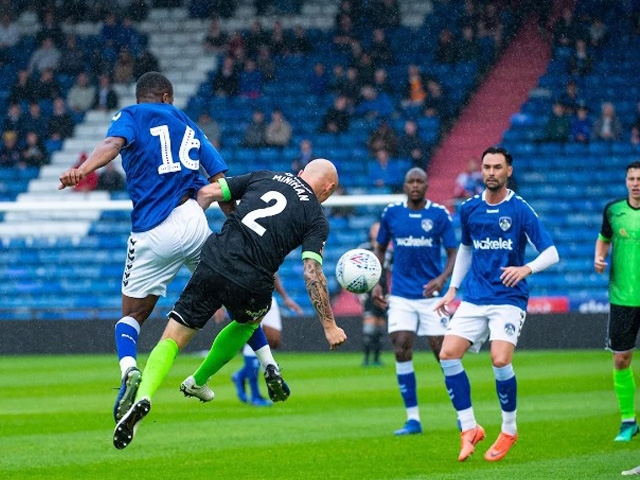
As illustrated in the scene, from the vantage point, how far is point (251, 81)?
29750mm

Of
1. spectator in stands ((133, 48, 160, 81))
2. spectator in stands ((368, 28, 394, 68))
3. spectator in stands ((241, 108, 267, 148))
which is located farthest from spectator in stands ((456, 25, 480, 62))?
spectator in stands ((133, 48, 160, 81))

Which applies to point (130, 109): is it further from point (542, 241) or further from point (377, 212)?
point (377, 212)

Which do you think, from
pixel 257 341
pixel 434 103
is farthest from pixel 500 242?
pixel 434 103

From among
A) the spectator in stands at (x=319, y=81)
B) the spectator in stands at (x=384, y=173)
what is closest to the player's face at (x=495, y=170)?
the spectator in stands at (x=384, y=173)

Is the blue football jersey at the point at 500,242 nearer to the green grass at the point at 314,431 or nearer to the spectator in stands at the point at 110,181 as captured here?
the green grass at the point at 314,431

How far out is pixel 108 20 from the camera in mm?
30953

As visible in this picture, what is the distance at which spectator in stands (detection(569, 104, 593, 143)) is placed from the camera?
88.9 ft

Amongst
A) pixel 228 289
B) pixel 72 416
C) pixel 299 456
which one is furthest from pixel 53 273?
pixel 228 289

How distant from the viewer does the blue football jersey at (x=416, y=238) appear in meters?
12.5

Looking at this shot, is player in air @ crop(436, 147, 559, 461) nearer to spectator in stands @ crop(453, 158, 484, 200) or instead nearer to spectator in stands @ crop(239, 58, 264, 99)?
spectator in stands @ crop(453, 158, 484, 200)

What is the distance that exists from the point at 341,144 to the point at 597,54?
6432 millimetres

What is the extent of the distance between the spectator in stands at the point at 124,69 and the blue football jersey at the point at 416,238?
1829cm

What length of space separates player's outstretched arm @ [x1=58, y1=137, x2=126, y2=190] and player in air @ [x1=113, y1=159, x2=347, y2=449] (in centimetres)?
66

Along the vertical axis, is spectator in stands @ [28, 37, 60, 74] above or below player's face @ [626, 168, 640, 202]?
below
